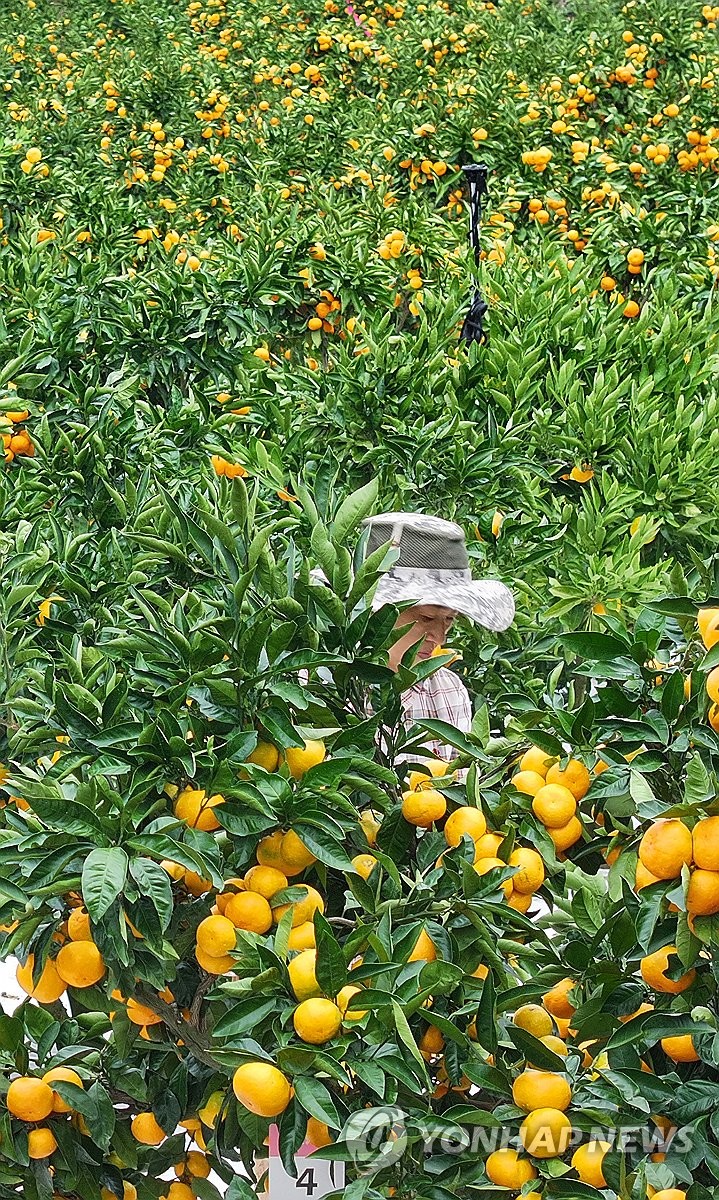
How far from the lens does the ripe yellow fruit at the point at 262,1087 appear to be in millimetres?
1106

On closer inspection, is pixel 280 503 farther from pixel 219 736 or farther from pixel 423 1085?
pixel 423 1085

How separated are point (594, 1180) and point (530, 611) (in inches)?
70.2

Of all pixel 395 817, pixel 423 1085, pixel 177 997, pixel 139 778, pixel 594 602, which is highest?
pixel 139 778

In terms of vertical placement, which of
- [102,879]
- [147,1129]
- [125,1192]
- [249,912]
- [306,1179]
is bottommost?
[125,1192]

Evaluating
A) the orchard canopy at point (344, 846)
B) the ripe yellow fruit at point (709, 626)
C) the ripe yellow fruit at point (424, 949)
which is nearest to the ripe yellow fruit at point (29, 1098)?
the orchard canopy at point (344, 846)

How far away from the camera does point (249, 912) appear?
124 centimetres

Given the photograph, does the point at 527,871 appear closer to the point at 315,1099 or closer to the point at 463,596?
the point at 315,1099

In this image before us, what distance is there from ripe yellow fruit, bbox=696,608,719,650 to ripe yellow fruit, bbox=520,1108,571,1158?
46cm

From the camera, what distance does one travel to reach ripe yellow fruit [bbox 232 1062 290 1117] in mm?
1106

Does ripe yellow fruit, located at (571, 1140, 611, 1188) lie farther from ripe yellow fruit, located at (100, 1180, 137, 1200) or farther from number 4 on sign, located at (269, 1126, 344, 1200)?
ripe yellow fruit, located at (100, 1180, 137, 1200)

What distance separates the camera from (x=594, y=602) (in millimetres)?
2561

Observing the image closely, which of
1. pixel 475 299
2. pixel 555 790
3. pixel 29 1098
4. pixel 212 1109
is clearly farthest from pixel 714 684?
pixel 475 299

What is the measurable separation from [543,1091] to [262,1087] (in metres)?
0.26

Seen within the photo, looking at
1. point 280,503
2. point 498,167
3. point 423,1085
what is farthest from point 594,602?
point 498,167
